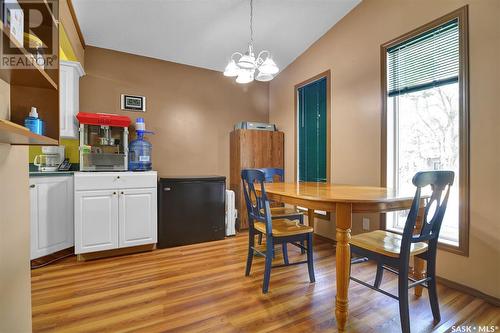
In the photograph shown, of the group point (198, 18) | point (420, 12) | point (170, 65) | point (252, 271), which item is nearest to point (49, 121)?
point (252, 271)

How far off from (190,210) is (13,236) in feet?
6.59

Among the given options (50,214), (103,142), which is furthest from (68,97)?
Answer: (50,214)

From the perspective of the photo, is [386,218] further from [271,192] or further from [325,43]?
[325,43]

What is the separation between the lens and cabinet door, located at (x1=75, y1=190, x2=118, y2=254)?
2.49 m

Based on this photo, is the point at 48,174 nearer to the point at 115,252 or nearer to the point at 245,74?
the point at 115,252

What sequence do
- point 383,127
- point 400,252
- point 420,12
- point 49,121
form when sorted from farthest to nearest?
point 383,127 → point 420,12 → point 400,252 → point 49,121

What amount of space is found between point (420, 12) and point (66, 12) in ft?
10.8

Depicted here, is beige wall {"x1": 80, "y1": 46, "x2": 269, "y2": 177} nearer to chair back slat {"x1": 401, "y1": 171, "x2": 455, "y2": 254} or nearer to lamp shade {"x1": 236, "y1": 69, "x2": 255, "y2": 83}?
lamp shade {"x1": 236, "y1": 69, "x2": 255, "y2": 83}

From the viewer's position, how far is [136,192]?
2.76 m

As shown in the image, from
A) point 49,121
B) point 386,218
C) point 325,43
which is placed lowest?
point 386,218

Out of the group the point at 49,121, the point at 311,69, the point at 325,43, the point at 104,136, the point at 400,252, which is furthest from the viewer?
the point at 311,69

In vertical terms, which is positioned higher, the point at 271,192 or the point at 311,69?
the point at 311,69

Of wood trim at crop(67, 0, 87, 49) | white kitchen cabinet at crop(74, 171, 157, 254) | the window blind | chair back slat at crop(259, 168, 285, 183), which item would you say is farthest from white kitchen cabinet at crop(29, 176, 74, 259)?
the window blind

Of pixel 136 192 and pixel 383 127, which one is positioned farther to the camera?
pixel 136 192
